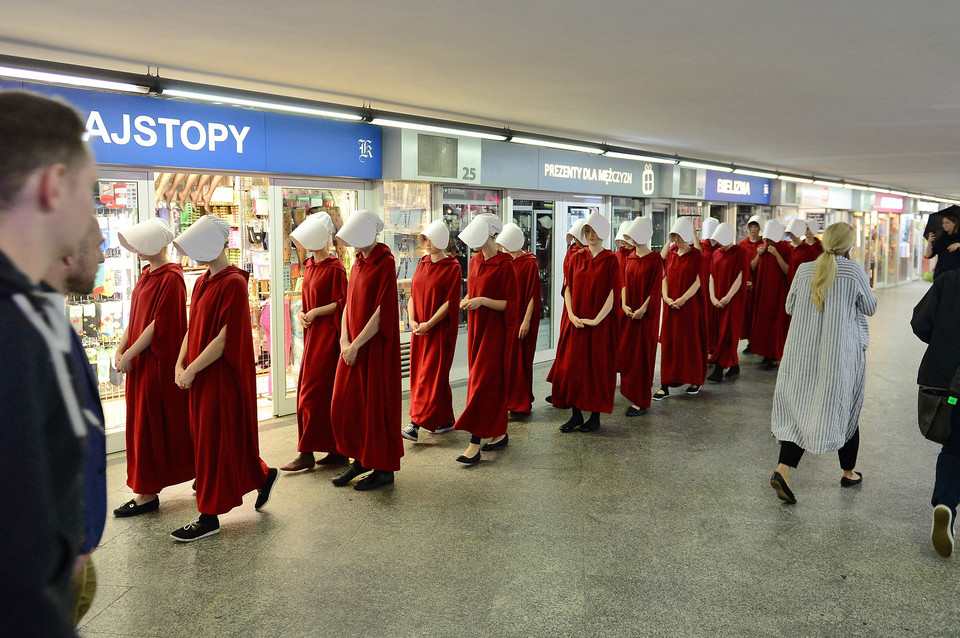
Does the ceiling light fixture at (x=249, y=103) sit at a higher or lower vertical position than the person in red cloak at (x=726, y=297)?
higher

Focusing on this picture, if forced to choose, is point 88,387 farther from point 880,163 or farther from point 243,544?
point 880,163

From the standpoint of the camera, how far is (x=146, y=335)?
4469mm

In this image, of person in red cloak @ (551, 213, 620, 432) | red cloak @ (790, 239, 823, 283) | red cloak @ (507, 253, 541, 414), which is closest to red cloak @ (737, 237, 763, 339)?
red cloak @ (790, 239, 823, 283)

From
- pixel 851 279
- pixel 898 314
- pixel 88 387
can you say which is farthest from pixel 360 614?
pixel 898 314

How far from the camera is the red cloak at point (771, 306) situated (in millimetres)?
10078

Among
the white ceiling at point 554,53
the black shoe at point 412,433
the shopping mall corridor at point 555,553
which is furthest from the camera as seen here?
the black shoe at point 412,433

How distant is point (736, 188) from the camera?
1489 centimetres

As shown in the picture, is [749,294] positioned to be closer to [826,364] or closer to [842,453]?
[842,453]

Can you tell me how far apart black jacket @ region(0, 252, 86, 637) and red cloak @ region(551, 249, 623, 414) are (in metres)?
5.86

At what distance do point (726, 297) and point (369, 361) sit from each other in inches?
231

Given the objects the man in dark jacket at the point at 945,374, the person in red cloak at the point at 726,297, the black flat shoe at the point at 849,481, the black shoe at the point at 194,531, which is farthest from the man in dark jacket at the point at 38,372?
→ the person in red cloak at the point at 726,297

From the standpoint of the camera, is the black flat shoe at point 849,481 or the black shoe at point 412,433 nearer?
the black flat shoe at point 849,481

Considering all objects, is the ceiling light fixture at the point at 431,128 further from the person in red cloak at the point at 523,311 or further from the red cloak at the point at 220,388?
the red cloak at the point at 220,388

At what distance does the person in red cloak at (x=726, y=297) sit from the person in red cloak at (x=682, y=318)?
123 cm
